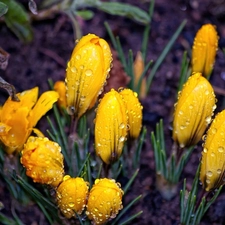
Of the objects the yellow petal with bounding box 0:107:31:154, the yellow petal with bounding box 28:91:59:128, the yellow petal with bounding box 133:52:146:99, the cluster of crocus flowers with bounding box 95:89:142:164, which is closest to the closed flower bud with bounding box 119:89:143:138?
the cluster of crocus flowers with bounding box 95:89:142:164

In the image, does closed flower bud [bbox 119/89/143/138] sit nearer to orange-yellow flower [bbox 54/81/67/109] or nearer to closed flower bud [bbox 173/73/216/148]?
closed flower bud [bbox 173/73/216/148]

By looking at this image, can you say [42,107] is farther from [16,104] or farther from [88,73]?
[88,73]

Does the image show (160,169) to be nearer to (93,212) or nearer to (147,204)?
(147,204)

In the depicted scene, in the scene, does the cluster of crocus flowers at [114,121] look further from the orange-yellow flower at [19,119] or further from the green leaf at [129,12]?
the green leaf at [129,12]

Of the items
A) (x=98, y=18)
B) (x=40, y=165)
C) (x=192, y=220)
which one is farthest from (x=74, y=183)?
(x=98, y=18)

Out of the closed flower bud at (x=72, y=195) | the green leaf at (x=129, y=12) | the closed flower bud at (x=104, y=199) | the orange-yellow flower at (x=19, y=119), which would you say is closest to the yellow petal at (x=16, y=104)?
the orange-yellow flower at (x=19, y=119)

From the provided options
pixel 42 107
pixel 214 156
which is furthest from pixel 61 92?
pixel 214 156
